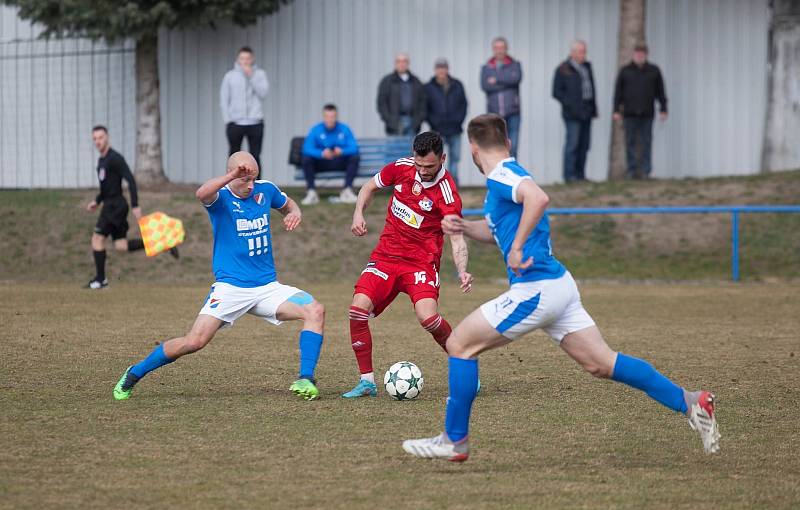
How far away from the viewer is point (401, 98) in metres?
20.2

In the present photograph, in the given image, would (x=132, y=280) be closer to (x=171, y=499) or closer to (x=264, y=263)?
(x=264, y=263)

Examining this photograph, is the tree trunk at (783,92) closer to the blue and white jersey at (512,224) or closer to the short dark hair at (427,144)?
the short dark hair at (427,144)

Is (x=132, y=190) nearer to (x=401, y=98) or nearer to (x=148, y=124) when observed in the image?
(x=401, y=98)

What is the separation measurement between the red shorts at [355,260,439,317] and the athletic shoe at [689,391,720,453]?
2699 mm

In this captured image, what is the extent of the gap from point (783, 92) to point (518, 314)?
18.5 m

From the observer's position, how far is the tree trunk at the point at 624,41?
22.0m

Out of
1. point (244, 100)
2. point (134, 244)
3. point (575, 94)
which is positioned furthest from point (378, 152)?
point (134, 244)

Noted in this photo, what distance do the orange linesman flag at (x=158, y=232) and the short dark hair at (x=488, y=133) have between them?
9191 mm

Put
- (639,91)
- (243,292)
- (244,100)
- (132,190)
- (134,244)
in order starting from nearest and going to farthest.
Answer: (243,292)
(132,190)
(134,244)
(244,100)
(639,91)

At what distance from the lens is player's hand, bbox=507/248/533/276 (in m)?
6.14

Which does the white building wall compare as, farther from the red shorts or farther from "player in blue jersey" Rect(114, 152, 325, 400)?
"player in blue jersey" Rect(114, 152, 325, 400)

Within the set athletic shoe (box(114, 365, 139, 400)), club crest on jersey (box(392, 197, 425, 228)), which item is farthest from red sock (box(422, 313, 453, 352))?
athletic shoe (box(114, 365, 139, 400))

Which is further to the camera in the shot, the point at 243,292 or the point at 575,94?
the point at 575,94

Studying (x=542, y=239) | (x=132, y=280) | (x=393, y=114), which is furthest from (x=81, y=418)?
(x=393, y=114)
